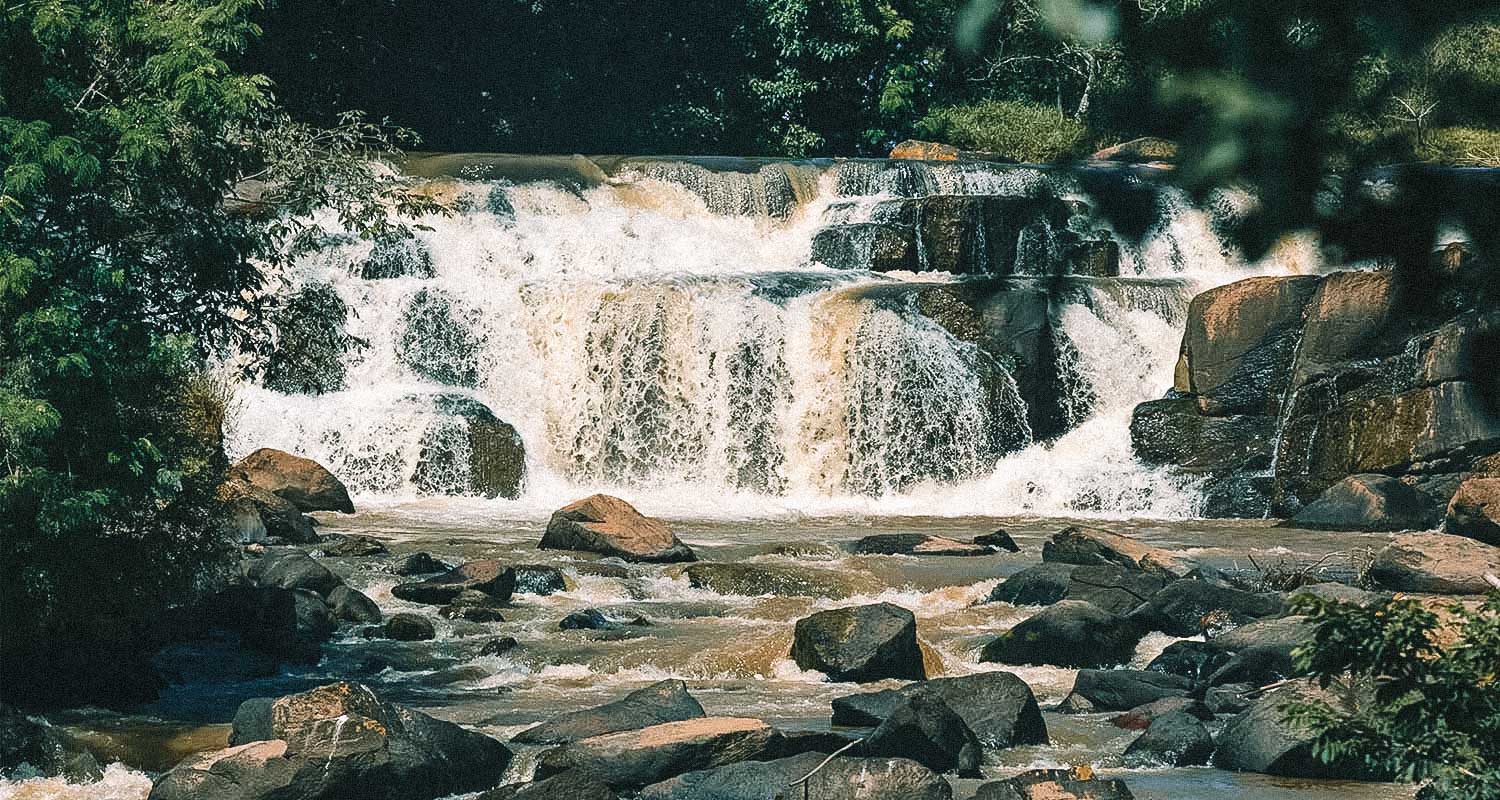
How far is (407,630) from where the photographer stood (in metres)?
13.9

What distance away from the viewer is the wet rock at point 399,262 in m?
26.0

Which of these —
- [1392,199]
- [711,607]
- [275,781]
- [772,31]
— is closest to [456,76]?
[772,31]

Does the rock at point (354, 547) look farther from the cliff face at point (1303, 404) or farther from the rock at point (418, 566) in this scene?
the cliff face at point (1303, 404)

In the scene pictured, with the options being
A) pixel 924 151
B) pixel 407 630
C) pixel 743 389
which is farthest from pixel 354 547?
pixel 924 151

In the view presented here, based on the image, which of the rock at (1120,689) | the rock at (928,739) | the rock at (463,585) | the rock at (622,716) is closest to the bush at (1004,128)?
the rock at (463,585)

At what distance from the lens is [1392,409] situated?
842 inches

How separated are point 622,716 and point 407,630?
12.9 feet

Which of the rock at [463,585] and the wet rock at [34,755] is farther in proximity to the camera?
the rock at [463,585]

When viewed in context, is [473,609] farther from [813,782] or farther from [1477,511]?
[1477,511]

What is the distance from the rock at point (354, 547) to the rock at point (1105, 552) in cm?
606

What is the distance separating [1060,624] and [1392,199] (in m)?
10.9

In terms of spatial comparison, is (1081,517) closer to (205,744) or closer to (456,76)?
(205,744)

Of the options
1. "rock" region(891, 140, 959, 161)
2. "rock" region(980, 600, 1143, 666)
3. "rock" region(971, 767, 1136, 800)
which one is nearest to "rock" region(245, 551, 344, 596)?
"rock" region(980, 600, 1143, 666)

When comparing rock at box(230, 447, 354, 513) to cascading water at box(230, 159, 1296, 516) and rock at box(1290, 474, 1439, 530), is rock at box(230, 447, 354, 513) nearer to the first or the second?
cascading water at box(230, 159, 1296, 516)
